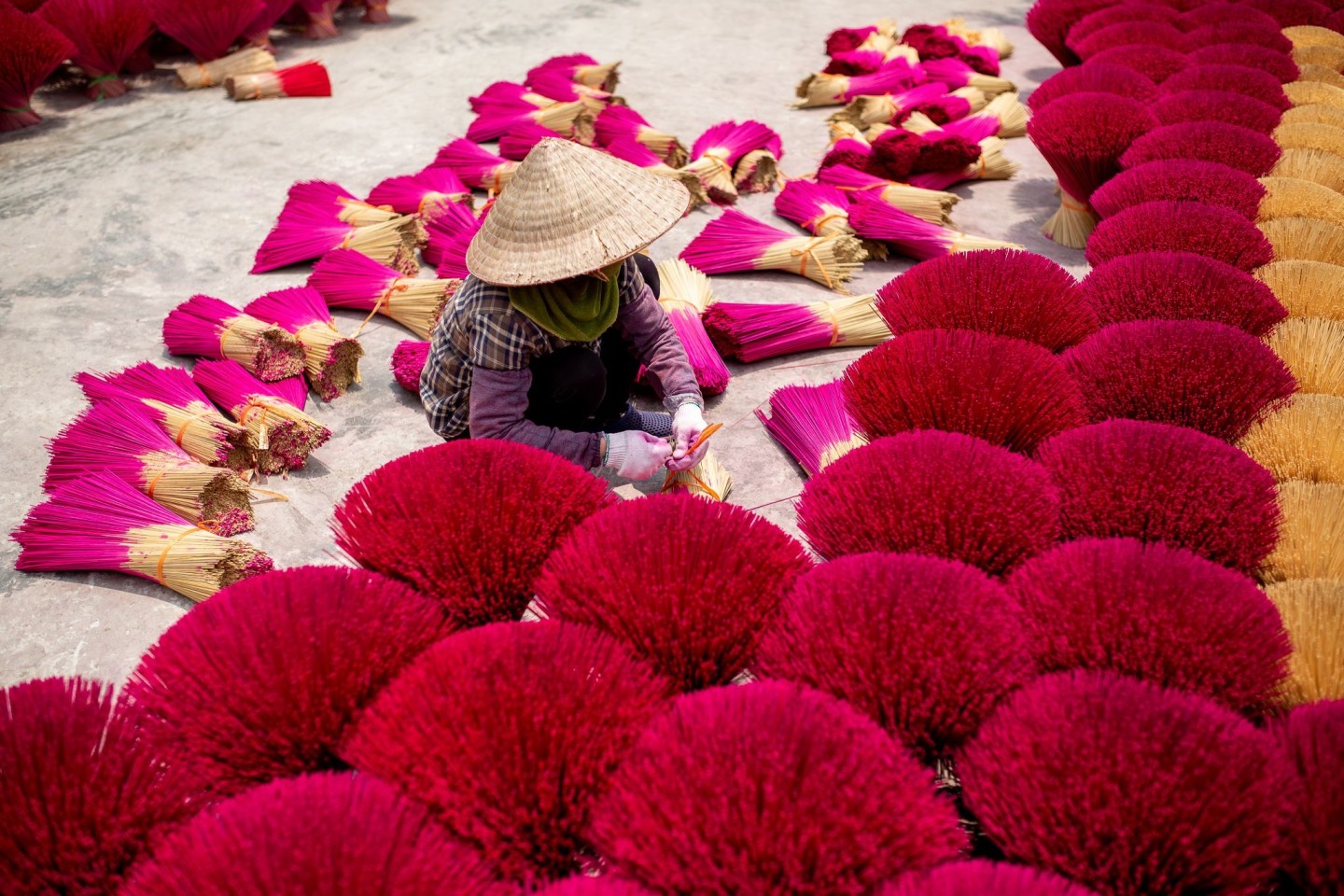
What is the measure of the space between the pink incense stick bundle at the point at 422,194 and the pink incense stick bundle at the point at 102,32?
1.43 meters

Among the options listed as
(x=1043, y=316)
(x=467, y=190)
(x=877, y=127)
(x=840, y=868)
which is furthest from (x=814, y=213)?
(x=840, y=868)

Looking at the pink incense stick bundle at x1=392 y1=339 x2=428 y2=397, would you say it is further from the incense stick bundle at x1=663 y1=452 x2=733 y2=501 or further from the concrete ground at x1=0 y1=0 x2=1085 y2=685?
the incense stick bundle at x1=663 y1=452 x2=733 y2=501

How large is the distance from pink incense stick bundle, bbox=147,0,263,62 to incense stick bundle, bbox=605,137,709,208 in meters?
1.65

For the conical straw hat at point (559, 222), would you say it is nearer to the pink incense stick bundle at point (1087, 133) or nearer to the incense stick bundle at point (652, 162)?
the pink incense stick bundle at point (1087, 133)

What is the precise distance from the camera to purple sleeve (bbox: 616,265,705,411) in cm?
196

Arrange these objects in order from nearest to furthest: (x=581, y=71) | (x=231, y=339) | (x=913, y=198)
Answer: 1. (x=231, y=339)
2. (x=913, y=198)
3. (x=581, y=71)

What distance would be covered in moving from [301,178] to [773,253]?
1552 millimetres

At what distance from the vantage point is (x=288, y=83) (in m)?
3.84

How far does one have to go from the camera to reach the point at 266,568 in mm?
1815

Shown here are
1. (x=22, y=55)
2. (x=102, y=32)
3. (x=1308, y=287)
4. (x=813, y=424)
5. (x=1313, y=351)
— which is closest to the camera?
(x=1313, y=351)

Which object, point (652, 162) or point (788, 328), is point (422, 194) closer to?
point (652, 162)

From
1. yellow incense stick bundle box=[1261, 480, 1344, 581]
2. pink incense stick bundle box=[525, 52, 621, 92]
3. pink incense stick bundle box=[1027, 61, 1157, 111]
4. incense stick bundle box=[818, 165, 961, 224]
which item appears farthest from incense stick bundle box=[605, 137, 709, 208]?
yellow incense stick bundle box=[1261, 480, 1344, 581]

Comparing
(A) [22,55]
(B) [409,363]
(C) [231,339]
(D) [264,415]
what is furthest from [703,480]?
(A) [22,55]

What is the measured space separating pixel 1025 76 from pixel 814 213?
77.8 inches
